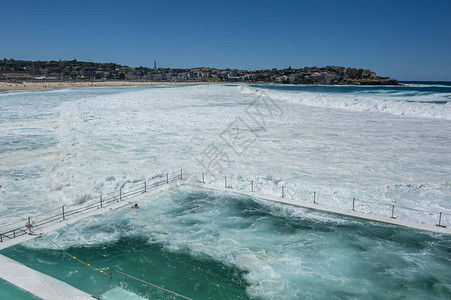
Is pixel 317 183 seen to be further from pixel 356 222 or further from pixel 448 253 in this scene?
pixel 448 253

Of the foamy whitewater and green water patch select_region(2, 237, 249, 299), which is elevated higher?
the foamy whitewater

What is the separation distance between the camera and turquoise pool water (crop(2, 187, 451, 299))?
7004mm

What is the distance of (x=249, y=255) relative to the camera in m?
8.27

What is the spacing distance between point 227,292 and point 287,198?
5.94 metres

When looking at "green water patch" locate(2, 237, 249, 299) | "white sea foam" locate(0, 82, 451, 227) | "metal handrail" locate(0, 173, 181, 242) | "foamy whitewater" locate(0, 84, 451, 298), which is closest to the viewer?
"green water patch" locate(2, 237, 249, 299)

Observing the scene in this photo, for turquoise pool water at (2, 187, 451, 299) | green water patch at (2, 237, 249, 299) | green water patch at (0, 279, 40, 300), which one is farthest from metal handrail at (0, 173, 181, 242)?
green water patch at (0, 279, 40, 300)

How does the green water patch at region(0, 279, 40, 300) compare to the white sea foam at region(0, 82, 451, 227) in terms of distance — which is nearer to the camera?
the green water patch at region(0, 279, 40, 300)

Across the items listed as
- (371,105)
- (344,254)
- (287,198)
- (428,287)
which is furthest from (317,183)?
(371,105)

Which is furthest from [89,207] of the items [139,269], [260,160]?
[260,160]

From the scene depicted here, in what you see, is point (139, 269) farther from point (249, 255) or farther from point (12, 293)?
point (249, 255)

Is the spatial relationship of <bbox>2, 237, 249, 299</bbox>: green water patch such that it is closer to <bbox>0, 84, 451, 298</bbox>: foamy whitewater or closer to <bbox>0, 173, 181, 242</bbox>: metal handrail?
<bbox>0, 84, 451, 298</bbox>: foamy whitewater

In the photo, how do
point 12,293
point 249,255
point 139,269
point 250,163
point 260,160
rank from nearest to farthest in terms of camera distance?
1. point 12,293
2. point 139,269
3. point 249,255
4. point 250,163
5. point 260,160

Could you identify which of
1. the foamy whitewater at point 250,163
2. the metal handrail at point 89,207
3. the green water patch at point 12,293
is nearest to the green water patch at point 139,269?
the foamy whitewater at point 250,163

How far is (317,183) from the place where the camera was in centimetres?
1362
